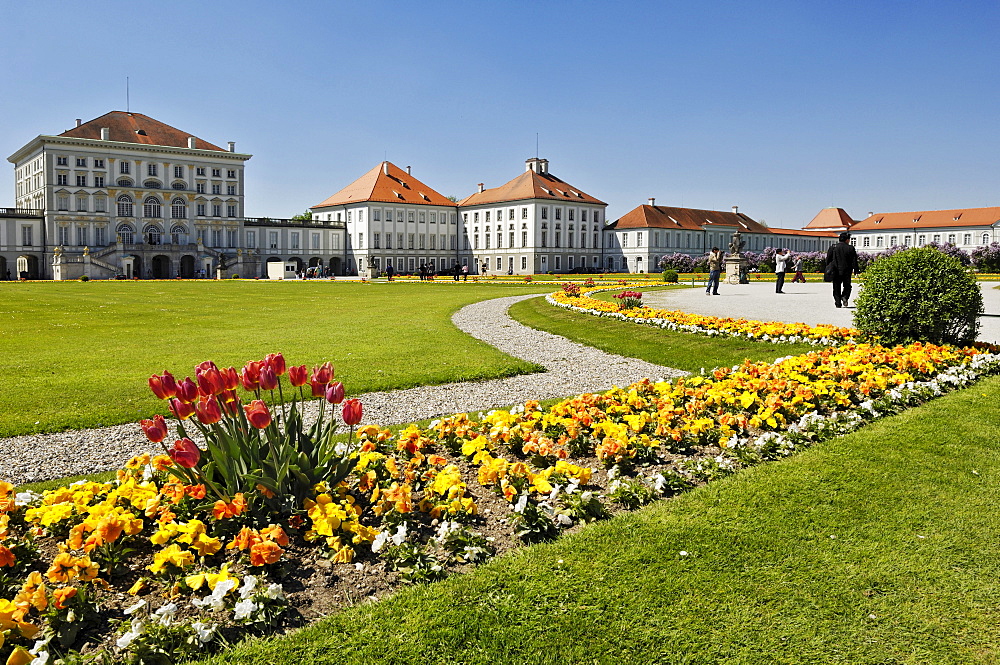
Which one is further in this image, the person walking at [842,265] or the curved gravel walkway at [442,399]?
the person walking at [842,265]

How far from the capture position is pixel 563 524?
4.05m

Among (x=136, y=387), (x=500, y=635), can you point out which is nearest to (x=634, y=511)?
(x=500, y=635)

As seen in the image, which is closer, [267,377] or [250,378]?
[267,377]

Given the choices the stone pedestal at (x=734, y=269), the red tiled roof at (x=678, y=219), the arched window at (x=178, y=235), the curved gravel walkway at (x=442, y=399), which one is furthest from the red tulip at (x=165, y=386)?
the red tiled roof at (x=678, y=219)

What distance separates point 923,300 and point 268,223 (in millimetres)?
80004

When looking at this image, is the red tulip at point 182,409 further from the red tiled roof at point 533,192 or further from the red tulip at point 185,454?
the red tiled roof at point 533,192

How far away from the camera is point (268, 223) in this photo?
82.4 meters

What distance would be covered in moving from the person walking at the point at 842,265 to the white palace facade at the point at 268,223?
53795 millimetres

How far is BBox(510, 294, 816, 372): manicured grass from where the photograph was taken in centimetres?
1040

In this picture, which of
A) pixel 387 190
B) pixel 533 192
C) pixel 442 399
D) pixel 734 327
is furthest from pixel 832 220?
pixel 442 399

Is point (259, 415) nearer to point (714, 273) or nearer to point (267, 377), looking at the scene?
point (267, 377)

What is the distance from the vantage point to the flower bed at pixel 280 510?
3.08 meters

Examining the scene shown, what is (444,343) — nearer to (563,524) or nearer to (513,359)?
(513,359)

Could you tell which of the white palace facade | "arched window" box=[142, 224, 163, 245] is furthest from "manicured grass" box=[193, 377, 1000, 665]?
"arched window" box=[142, 224, 163, 245]
